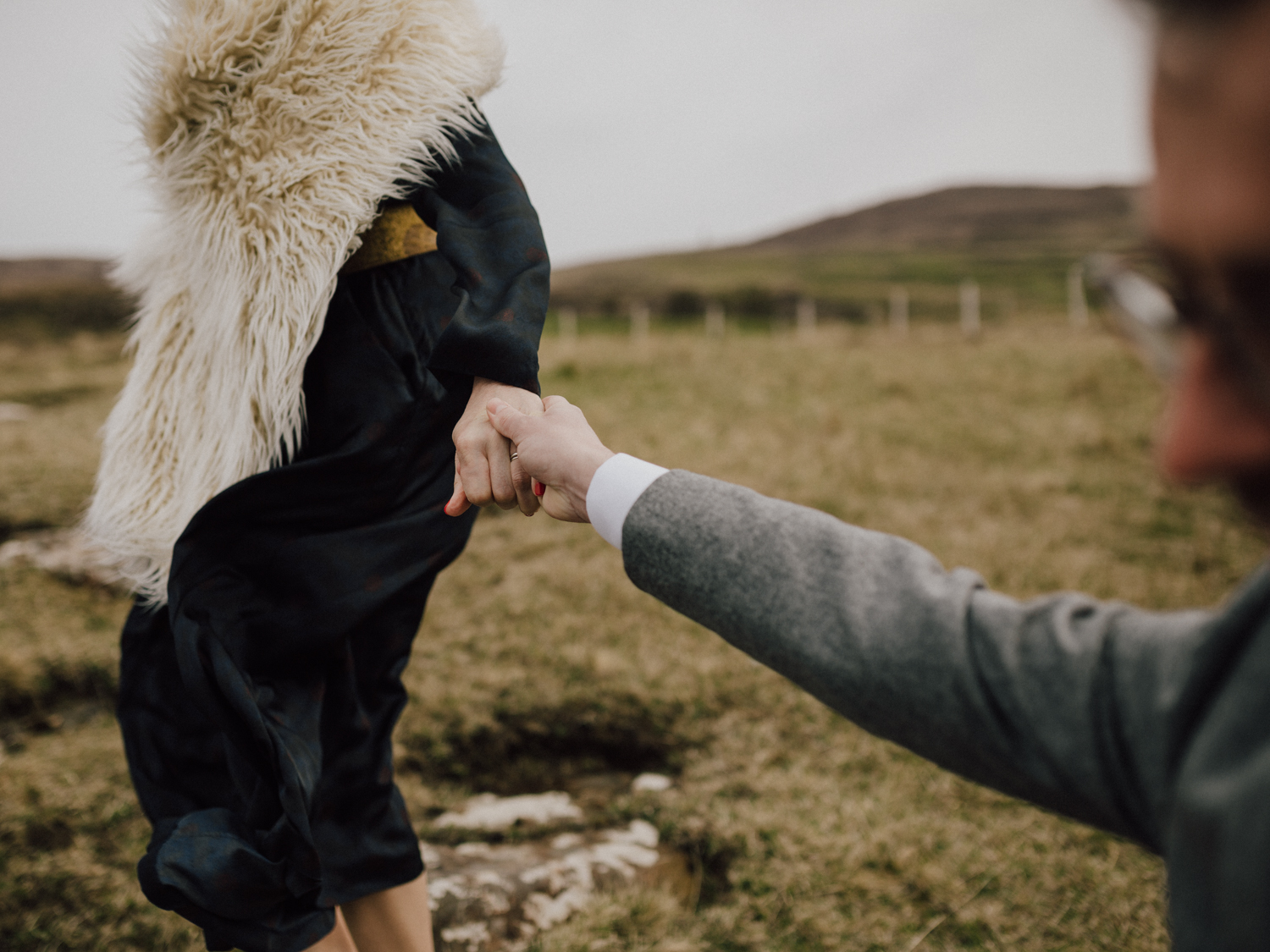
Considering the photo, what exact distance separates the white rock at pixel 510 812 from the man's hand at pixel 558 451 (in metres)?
1.87

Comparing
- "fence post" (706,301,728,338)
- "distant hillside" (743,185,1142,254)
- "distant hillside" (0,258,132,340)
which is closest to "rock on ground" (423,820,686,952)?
"fence post" (706,301,728,338)

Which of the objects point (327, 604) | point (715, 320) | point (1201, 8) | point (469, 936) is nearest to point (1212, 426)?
point (1201, 8)

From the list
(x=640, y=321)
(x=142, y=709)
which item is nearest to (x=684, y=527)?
(x=142, y=709)

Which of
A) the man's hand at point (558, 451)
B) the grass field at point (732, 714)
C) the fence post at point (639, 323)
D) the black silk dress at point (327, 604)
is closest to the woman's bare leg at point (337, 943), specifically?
the black silk dress at point (327, 604)

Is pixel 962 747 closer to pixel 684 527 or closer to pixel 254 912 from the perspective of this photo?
pixel 684 527

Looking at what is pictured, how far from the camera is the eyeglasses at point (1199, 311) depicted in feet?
1.71

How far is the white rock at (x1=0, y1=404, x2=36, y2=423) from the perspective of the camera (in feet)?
32.1

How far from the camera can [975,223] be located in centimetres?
5841

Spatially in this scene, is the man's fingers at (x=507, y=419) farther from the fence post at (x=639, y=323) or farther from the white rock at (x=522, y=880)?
the fence post at (x=639, y=323)

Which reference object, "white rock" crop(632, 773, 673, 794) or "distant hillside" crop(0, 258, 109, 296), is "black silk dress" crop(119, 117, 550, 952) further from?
"distant hillside" crop(0, 258, 109, 296)

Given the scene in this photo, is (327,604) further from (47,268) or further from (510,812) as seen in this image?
(47,268)

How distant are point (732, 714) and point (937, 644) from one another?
2.81 meters

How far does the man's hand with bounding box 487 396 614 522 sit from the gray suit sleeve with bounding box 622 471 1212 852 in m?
0.21

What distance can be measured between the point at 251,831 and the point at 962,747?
1290 millimetres
